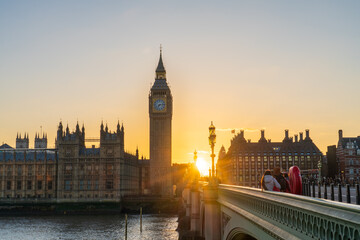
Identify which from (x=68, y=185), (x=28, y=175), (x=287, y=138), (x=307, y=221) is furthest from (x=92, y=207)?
(x=307, y=221)

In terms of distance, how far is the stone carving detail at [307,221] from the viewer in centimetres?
741

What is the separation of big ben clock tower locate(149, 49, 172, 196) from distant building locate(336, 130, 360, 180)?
199 feet

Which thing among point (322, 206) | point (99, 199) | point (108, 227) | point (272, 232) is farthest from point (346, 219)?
point (99, 199)

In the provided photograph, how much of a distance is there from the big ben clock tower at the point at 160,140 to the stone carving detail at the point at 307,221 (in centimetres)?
14296

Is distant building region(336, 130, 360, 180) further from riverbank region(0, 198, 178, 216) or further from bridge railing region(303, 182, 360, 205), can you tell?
bridge railing region(303, 182, 360, 205)

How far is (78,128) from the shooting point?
141m

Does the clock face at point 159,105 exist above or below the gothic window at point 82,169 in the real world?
above

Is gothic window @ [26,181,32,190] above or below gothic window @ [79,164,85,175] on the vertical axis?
below

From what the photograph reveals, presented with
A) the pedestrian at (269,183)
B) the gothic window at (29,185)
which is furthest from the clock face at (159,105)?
the pedestrian at (269,183)

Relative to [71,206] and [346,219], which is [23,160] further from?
[346,219]

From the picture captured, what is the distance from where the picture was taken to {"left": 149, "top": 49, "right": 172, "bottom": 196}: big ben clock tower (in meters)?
157

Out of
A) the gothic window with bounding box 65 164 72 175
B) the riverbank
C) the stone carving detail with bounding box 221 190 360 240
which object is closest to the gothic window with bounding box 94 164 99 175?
the gothic window with bounding box 65 164 72 175

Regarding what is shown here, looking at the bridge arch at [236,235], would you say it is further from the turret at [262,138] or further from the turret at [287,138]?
the turret at [287,138]

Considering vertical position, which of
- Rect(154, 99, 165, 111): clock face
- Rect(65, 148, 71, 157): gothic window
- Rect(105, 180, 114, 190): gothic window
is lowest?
Rect(105, 180, 114, 190): gothic window
